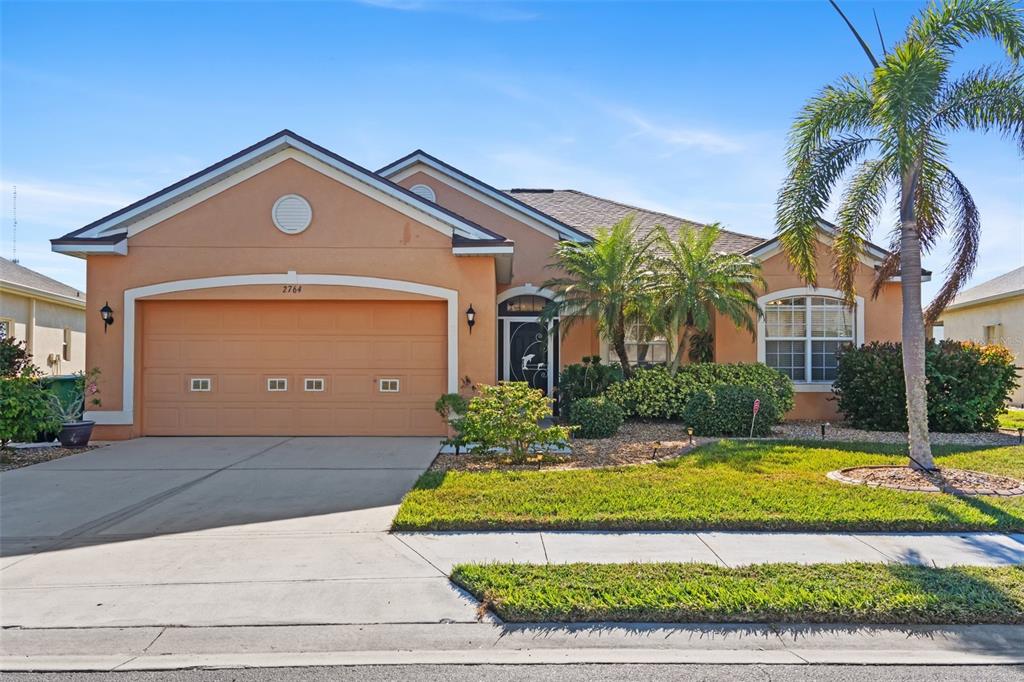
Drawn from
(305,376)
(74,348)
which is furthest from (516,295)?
(74,348)

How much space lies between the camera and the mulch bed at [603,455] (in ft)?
A: 31.3

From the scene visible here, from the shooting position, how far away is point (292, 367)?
1248cm

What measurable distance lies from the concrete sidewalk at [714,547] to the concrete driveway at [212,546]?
→ 1.48 ft

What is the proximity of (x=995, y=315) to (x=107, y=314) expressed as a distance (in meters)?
24.3

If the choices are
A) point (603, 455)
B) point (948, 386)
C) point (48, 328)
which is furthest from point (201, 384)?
point (948, 386)

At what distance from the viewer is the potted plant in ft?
36.7

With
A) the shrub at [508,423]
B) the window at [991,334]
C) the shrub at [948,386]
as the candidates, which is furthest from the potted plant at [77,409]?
the window at [991,334]

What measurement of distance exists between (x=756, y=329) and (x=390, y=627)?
12.1 m

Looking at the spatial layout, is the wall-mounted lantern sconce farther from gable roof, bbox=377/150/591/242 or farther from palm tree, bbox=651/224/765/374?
palm tree, bbox=651/224/765/374

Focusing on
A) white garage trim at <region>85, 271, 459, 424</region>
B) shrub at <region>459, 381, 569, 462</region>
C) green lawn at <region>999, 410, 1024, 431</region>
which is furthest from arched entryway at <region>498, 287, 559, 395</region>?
green lawn at <region>999, 410, 1024, 431</region>

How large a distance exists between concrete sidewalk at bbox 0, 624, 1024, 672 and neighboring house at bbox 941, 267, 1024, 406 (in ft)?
61.1

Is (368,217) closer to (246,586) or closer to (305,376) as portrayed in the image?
(305,376)

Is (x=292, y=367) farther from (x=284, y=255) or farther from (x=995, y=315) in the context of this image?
(x=995, y=315)

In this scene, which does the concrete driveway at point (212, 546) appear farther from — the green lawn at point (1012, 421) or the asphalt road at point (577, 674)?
the green lawn at point (1012, 421)
